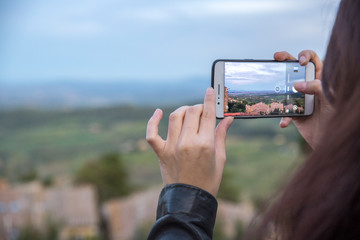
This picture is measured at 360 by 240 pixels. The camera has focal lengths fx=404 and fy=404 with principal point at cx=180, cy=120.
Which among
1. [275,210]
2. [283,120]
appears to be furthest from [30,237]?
[275,210]

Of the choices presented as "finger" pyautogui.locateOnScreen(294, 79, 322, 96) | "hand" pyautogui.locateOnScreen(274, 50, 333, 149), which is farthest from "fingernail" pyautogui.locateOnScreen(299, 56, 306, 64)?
"finger" pyautogui.locateOnScreen(294, 79, 322, 96)

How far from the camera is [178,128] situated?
71 centimetres

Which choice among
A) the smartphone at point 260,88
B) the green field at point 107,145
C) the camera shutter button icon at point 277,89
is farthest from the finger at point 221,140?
the green field at point 107,145

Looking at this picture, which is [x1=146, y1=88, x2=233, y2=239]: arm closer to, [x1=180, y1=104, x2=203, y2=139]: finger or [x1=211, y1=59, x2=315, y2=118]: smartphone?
[x1=180, y1=104, x2=203, y2=139]: finger

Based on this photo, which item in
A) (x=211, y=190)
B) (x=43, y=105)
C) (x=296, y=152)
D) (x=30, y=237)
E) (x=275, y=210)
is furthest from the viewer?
(x=296, y=152)

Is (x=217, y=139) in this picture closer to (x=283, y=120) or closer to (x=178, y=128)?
(x=178, y=128)

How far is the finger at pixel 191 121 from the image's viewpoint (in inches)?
27.0

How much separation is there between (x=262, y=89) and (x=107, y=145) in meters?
2.14

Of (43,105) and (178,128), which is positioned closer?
(178,128)

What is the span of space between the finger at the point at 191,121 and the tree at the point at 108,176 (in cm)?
235

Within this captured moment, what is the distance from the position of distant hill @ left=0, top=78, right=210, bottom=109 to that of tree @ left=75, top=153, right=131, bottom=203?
438mm

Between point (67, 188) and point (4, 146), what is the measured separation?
0.55m

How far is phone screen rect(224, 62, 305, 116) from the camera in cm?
98

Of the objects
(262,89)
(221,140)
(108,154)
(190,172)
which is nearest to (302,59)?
(262,89)
